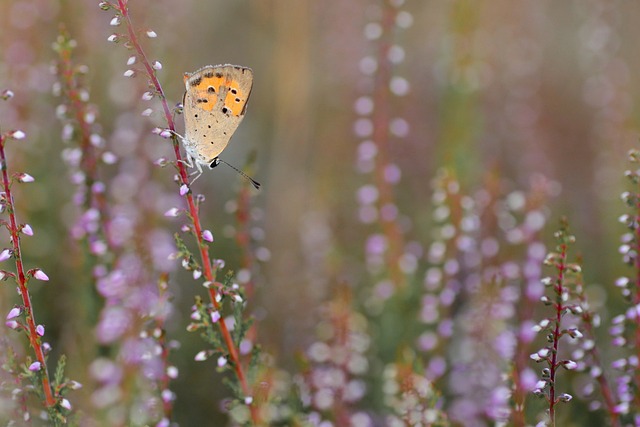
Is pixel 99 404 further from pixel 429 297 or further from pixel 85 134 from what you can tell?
pixel 429 297

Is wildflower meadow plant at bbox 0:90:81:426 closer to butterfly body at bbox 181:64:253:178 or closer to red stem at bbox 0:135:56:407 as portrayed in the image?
red stem at bbox 0:135:56:407

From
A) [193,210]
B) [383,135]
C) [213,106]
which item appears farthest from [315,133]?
[193,210]

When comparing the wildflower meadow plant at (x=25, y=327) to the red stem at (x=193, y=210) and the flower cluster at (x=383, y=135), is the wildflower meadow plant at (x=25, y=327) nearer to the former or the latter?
the red stem at (x=193, y=210)

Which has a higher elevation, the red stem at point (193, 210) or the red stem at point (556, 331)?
the red stem at point (193, 210)

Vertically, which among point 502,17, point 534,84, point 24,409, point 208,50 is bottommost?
point 24,409

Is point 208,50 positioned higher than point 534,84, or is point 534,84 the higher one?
point 208,50

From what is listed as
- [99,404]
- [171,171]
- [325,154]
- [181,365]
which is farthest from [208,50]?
[99,404]

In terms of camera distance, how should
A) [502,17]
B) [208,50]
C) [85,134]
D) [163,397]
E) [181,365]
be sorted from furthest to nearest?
1. [208,50]
2. [502,17]
3. [181,365]
4. [85,134]
5. [163,397]

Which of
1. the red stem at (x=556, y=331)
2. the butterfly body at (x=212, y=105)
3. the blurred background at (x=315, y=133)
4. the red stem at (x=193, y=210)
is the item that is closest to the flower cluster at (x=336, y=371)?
the blurred background at (x=315, y=133)
